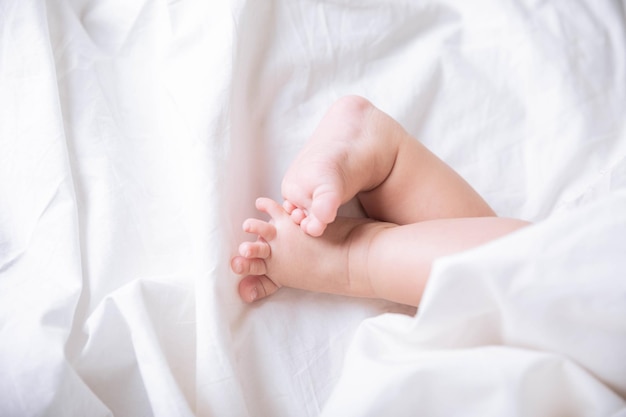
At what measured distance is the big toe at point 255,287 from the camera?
83 centimetres

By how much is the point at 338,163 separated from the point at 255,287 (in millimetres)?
196

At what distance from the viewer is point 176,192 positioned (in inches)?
35.5

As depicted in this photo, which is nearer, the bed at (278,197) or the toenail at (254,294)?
the bed at (278,197)

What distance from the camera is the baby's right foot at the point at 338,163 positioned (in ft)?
2.55

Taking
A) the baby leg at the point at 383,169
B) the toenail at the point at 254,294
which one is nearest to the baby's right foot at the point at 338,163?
the baby leg at the point at 383,169

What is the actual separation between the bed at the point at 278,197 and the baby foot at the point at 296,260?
0.10 ft

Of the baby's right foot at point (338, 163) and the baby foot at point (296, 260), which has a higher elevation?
the baby's right foot at point (338, 163)

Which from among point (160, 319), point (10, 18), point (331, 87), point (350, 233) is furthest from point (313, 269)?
point (10, 18)

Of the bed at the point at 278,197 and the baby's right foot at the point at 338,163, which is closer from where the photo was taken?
the bed at the point at 278,197

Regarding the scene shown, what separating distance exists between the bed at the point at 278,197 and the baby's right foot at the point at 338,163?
10 centimetres

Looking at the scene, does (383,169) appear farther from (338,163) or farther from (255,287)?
(255,287)

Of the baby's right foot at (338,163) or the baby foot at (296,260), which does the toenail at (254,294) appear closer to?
the baby foot at (296,260)

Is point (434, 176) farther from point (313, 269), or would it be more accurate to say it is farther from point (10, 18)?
point (10, 18)

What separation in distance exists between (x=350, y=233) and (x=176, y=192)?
0.26 metres
